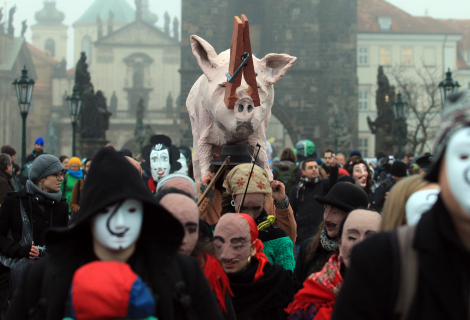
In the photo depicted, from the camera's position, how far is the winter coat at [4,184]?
7105 mm

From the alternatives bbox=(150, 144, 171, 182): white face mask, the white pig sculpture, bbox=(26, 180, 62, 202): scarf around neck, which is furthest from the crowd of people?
bbox=(150, 144, 171, 182): white face mask

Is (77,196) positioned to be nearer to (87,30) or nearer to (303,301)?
(303,301)

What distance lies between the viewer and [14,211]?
498 centimetres

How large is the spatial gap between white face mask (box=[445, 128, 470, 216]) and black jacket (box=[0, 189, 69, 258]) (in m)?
3.78

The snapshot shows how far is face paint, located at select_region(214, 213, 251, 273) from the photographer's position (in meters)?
3.25

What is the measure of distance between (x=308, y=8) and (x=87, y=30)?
267 feet

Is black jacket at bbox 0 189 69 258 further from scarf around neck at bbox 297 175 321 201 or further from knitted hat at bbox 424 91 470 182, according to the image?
knitted hat at bbox 424 91 470 182

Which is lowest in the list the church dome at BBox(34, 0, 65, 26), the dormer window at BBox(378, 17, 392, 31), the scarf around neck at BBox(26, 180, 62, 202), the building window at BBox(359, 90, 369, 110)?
the scarf around neck at BBox(26, 180, 62, 202)

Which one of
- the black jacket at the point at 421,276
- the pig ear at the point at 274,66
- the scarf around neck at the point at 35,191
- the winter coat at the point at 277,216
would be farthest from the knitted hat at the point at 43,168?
the black jacket at the point at 421,276

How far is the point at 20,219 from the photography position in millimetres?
4992

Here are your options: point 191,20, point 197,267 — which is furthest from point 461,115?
point 191,20

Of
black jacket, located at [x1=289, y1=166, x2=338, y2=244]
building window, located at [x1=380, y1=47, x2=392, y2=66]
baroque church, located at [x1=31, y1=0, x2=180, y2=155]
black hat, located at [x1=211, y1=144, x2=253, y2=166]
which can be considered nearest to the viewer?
black hat, located at [x1=211, y1=144, x2=253, y2=166]

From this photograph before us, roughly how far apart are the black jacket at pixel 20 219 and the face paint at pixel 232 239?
2.09 m

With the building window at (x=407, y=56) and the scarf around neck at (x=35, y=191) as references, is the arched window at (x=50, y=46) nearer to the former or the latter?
the building window at (x=407, y=56)
